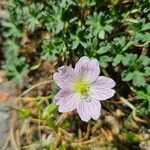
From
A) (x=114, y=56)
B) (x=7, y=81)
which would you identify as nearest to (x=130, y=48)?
(x=114, y=56)

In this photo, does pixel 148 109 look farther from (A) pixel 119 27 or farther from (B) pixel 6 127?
(B) pixel 6 127

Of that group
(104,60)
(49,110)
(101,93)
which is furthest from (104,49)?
(49,110)

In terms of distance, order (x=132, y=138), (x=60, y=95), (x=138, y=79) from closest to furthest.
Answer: (x=60, y=95)
(x=138, y=79)
(x=132, y=138)

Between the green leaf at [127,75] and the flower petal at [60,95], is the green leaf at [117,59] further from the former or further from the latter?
the flower petal at [60,95]

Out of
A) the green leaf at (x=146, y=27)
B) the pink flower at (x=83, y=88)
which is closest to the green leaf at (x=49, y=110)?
the pink flower at (x=83, y=88)

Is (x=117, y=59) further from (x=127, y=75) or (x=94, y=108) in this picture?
(x=94, y=108)

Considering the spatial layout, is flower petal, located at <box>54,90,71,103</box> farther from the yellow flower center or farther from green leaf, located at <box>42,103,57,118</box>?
green leaf, located at <box>42,103,57,118</box>
